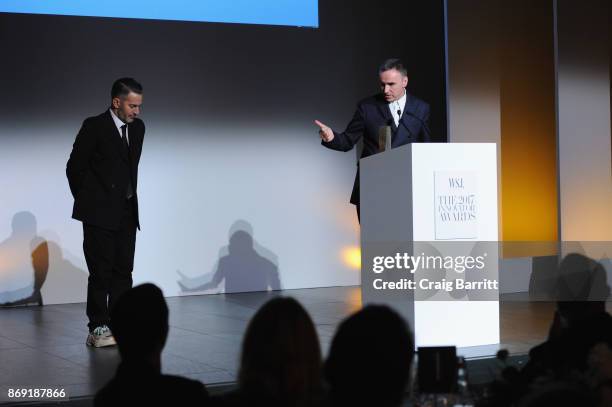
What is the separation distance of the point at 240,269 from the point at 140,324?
534 centimetres

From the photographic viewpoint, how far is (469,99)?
7355 mm

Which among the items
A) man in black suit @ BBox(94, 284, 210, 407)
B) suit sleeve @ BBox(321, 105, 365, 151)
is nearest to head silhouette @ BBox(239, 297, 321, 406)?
man in black suit @ BBox(94, 284, 210, 407)

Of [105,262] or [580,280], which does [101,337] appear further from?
[580,280]

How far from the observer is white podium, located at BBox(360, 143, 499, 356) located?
3.89 m

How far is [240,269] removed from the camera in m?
7.28

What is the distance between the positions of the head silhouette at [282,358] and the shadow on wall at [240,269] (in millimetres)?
5586

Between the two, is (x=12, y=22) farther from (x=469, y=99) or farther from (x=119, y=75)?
(x=469, y=99)

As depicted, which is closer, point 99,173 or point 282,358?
point 282,358

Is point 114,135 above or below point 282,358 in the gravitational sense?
above

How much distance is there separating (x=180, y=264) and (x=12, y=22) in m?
2.17

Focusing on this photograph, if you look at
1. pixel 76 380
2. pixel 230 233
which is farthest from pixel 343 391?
pixel 230 233

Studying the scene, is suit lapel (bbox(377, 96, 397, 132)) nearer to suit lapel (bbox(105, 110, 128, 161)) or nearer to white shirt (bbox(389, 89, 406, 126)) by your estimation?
white shirt (bbox(389, 89, 406, 126))

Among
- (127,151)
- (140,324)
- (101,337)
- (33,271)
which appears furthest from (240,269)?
(140,324)

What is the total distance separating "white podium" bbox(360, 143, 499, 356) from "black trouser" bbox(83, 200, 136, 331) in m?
1.48
